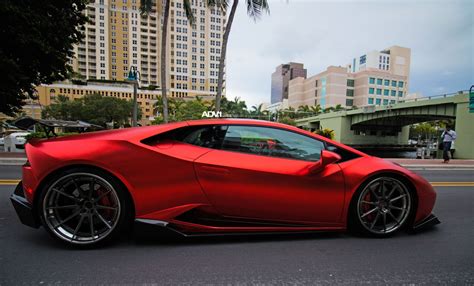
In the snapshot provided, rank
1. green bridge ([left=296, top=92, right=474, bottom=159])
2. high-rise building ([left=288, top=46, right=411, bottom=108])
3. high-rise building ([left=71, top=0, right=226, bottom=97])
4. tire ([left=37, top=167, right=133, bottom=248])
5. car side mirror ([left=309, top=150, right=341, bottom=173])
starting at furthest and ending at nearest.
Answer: high-rise building ([left=71, top=0, right=226, bottom=97])
high-rise building ([left=288, top=46, right=411, bottom=108])
green bridge ([left=296, top=92, right=474, bottom=159])
car side mirror ([left=309, top=150, right=341, bottom=173])
tire ([left=37, top=167, right=133, bottom=248])

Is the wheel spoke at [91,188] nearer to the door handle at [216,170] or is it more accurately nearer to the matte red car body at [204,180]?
the matte red car body at [204,180]

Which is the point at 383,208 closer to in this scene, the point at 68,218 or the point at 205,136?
the point at 205,136

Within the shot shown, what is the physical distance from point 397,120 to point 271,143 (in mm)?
41880

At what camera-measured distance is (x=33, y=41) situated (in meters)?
8.80

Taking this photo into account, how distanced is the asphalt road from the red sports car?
16 centimetres

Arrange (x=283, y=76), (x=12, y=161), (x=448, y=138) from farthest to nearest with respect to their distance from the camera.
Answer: (x=283, y=76), (x=448, y=138), (x=12, y=161)

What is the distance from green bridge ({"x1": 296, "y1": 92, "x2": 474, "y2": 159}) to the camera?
65.8 ft

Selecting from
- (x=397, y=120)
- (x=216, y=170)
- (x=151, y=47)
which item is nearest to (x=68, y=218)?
(x=216, y=170)

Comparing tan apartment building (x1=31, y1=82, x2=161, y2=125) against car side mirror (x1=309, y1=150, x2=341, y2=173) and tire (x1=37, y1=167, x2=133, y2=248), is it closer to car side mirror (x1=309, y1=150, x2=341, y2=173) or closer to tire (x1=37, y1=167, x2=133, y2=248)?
tire (x1=37, y1=167, x2=133, y2=248)

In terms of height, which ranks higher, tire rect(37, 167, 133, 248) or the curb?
tire rect(37, 167, 133, 248)

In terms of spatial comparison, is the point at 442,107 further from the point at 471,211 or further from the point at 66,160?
the point at 66,160

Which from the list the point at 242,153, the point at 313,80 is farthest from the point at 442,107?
the point at 313,80

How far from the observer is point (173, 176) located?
7.28 ft

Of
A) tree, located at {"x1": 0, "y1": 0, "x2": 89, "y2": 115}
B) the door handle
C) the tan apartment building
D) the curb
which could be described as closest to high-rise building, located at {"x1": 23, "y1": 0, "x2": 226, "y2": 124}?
the tan apartment building
